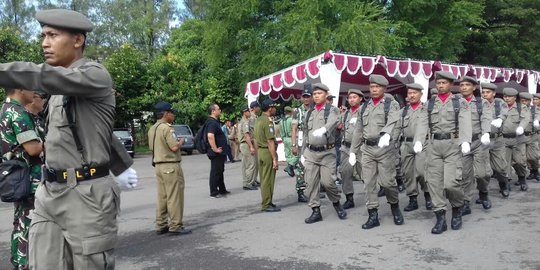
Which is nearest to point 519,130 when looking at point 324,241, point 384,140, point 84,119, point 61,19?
point 384,140

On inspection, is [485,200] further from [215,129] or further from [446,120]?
[215,129]

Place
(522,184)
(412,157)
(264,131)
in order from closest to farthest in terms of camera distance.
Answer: (264,131)
(412,157)
(522,184)

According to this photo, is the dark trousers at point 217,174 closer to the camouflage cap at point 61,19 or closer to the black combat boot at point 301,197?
the black combat boot at point 301,197

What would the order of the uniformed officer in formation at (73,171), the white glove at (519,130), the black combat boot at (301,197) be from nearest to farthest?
1. the uniformed officer in formation at (73,171)
2. the black combat boot at (301,197)
3. the white glove at (519,130)

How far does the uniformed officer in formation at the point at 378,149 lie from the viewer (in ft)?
22.4

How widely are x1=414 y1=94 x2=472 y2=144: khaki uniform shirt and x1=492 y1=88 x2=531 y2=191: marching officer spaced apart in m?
3.27

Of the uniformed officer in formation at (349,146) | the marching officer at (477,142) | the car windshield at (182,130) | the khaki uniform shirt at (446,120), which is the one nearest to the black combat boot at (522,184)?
the marching officer at (477,142)

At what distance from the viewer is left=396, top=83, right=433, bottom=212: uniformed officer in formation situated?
311 inches

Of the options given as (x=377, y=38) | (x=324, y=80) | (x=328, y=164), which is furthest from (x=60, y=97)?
(x=377, y=38)

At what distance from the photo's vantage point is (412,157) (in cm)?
862

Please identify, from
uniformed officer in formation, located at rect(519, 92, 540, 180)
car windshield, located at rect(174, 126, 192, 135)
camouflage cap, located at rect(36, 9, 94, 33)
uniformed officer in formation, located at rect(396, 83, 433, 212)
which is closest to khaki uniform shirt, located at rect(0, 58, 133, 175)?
camouflage cap, located at rect(36, 9, 94, 33)

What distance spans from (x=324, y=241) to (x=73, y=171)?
4054 millimetres

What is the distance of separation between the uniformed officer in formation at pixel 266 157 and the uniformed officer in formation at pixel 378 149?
1654mm

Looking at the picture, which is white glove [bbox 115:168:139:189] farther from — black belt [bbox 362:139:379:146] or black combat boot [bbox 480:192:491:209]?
black combat boot [bbox 480:192:491:209]
